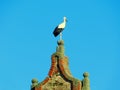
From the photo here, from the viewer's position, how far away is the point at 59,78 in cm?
4812

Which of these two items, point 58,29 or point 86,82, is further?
point 58,29

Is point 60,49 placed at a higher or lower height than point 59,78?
higher

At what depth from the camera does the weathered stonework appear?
47500 millimetres

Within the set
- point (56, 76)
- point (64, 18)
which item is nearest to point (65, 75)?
point (56, 76)

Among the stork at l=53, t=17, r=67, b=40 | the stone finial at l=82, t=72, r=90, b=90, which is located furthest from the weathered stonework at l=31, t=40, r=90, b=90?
the stork at l=53, t=17, r=67, b=40

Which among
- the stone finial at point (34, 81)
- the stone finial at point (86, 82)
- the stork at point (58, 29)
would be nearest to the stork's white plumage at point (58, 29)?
the stork at point (58, 29)

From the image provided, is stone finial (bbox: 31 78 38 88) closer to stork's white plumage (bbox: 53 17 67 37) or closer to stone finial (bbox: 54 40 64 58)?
stone finial (bbox: 54 40 64 58)

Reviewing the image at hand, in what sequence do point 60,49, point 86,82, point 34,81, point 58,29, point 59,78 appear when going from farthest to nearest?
point 58,29 → point 60,49 → point 34,81 → point 59,78 → point 86,82

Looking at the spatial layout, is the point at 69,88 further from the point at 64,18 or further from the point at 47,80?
the point at 64,18

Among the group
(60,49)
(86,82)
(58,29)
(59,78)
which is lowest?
(86,82)

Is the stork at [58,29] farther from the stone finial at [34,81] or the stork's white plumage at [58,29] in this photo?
the stone finial at [34,81]

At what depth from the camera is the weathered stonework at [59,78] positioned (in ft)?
156

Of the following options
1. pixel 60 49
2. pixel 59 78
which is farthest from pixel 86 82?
pixel 60 49

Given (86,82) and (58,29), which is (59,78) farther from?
(58,29)
